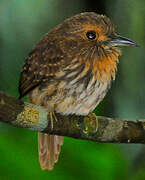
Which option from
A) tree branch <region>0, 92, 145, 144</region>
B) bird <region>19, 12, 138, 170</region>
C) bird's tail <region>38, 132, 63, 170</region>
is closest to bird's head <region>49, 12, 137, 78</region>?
bird <region>19, 12, 138, 170</region>

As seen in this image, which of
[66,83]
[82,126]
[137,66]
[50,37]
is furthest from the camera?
[137,66]

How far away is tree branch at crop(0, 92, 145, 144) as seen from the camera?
8.40 ft

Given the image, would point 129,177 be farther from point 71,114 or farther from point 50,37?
point 50,37

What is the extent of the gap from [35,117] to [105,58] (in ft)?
2.64

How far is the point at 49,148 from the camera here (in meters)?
3.47

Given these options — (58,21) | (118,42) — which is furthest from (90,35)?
(58,21)

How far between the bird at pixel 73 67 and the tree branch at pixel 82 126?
6.0 inches

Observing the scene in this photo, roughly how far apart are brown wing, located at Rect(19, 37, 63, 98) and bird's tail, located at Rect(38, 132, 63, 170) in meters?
0.33

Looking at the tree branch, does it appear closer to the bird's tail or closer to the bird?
the bird

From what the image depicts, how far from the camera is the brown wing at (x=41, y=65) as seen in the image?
319 centimetres

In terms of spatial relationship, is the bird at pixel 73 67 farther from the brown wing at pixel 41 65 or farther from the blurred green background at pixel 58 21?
the blurred green background at pixel 58 21

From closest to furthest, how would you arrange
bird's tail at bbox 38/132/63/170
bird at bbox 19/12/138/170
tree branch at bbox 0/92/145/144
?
→ tree branch at bbox 0/92/145/144 → bird at bbox 19/12/138/170 → bird's tail at bbox 38/132/63/170

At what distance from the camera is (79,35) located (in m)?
3.26

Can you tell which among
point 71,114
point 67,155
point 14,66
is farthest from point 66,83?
point 14,66
